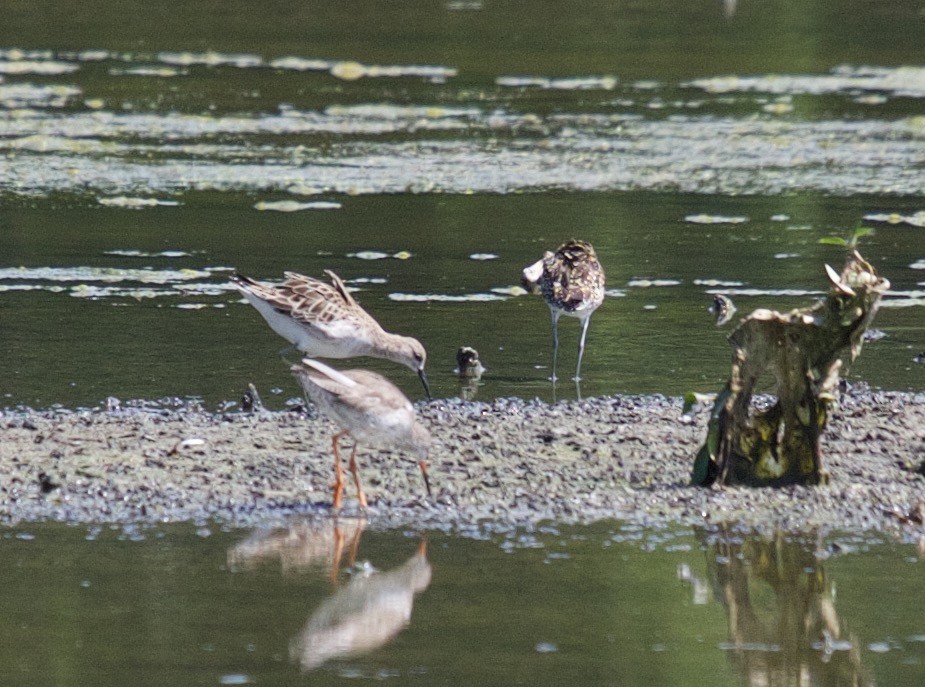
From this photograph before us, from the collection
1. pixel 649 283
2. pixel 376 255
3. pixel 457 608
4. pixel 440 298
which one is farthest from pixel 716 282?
pixel 457 608

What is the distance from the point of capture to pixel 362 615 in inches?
287

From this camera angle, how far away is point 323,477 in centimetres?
930

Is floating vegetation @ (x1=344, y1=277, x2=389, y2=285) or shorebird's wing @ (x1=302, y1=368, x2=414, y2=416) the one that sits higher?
shorebird's wing @ (x1=302, y1=368, x2=414, y2=416)

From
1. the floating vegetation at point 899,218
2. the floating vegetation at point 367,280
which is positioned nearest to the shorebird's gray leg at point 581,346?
the floating vegetation at point 367,280

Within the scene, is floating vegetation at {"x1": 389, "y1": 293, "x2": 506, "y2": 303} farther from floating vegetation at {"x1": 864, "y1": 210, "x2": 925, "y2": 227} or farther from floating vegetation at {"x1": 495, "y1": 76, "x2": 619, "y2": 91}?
floating vegetation at {"x1": 495, "y1": 76, "x2": 619, "y2": 91}

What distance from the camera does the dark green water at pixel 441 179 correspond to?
13172 millimetres

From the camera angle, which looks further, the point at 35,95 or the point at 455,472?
the point at 35,95

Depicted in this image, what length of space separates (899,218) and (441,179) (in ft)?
17.0

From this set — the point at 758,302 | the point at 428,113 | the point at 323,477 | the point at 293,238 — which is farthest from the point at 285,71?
the point at 323,477

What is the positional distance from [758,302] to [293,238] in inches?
191

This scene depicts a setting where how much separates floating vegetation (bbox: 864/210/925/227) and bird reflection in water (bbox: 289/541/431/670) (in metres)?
11.2

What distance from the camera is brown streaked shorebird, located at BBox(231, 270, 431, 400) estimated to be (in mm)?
11234

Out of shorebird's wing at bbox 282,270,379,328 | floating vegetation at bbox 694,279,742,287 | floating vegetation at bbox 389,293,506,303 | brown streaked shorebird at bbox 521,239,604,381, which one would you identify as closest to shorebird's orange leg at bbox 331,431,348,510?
shorebird's wing at bbox 282,270,379,328

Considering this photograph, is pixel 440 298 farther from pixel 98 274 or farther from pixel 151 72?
pixel 151 72
